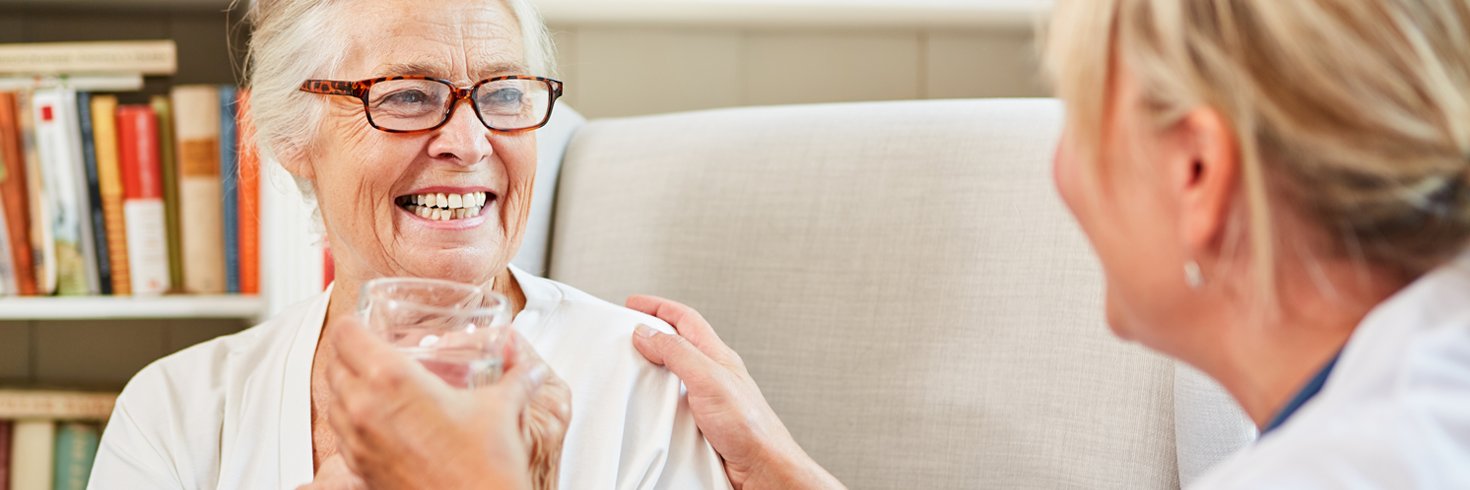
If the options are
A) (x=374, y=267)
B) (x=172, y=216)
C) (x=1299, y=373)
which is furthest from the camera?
(x=172, y=216)

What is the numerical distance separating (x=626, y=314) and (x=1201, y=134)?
740 millimetres

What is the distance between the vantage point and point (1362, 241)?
0.54m

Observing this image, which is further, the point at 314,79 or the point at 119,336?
the point at 119,336

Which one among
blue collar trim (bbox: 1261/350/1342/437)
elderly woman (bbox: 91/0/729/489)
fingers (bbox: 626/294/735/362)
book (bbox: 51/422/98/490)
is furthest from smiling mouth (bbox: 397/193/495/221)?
book (bbox: 51/422/98/490)

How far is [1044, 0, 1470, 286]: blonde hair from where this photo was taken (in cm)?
50

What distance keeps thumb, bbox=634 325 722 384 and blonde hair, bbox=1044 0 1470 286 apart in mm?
592

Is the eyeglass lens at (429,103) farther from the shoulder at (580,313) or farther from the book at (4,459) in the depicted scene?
the book at (4,459)

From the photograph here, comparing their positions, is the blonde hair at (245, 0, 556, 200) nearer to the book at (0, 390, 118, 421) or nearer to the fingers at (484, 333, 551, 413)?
the fingers at (484, 333, 551, 413)

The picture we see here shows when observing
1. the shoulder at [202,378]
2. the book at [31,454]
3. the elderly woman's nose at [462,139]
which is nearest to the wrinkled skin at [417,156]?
the elderly woman's nose at [462,139]

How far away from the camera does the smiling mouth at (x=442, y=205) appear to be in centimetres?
113

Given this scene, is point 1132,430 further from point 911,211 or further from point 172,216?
point 172,216

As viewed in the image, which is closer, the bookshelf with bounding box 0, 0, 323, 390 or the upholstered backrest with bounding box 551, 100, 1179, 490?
the upholstered backrest with bounding box 551, 100, 1179, 490

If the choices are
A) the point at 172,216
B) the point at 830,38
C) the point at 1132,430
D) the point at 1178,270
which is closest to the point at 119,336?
the point at 172,216

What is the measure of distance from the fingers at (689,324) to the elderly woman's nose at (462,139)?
10.8 inches
